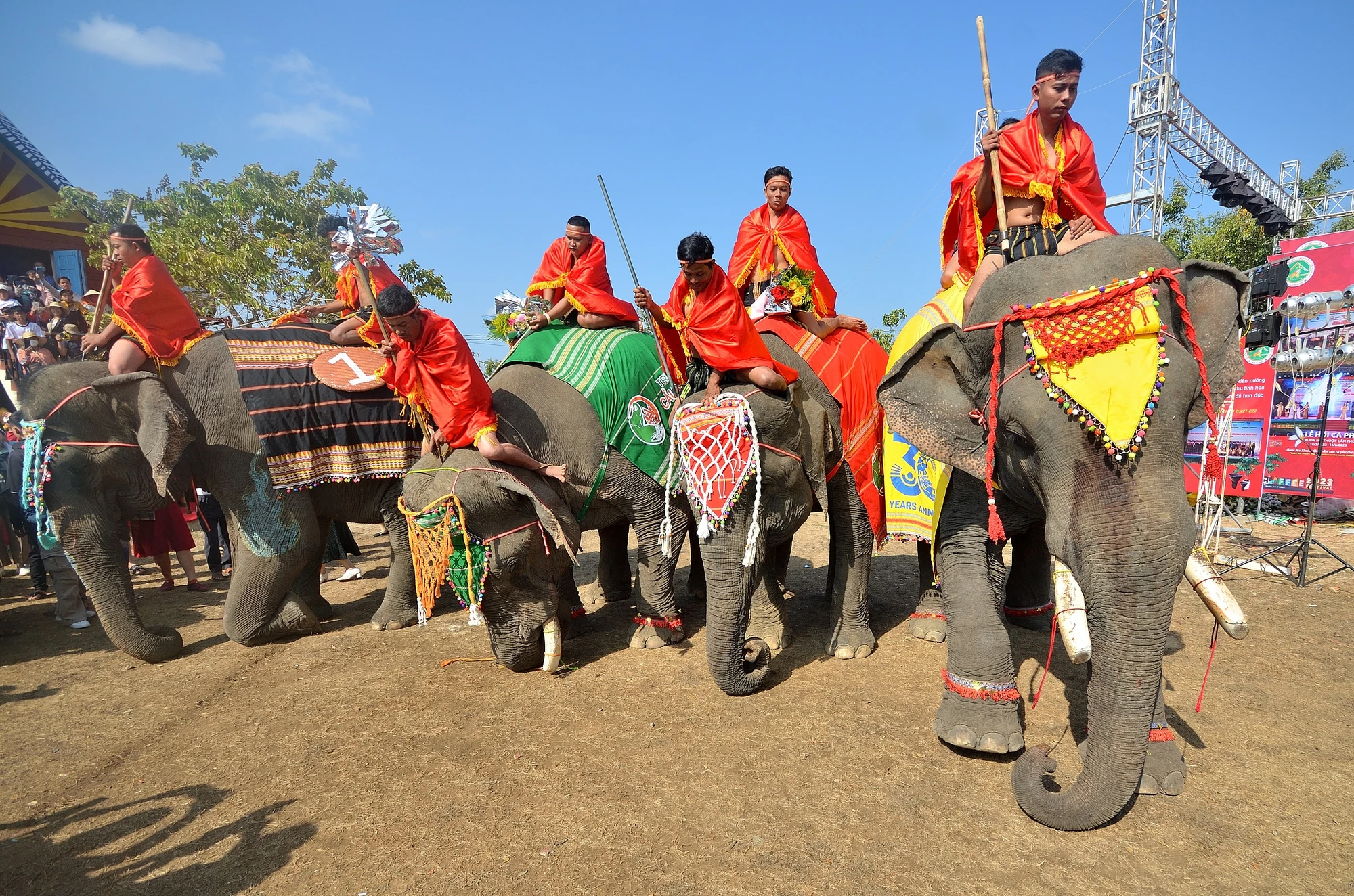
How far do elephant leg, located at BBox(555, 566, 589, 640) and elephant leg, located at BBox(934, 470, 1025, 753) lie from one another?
270 cm

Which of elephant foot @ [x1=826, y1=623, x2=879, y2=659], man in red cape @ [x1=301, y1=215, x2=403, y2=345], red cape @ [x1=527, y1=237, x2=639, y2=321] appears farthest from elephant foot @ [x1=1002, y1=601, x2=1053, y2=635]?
man in red cape @ [x1=301, y1=215, x2=403, y2=345]

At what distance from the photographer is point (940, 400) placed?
3.46 meters

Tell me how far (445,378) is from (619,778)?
8.60 feet

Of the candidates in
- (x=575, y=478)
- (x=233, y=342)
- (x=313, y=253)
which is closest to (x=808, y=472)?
(x=575, y=478)

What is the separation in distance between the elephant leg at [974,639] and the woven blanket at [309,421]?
4.39 meters

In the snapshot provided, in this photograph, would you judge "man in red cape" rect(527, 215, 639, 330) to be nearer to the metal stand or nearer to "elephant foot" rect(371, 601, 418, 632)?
"elephant foot" rect(371, 601, 418, 632)

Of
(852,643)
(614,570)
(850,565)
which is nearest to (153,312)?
(614,570)

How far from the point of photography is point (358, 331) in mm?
5984

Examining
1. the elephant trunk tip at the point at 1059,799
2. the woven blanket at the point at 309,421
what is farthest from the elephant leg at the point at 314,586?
the elephant trunk tip at the point at 1059,799

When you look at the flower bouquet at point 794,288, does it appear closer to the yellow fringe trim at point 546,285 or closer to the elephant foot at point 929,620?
the yellow fringe trim at point 546,285

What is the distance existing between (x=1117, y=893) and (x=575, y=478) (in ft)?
12.3

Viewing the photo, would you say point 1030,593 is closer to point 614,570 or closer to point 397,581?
point 614,570

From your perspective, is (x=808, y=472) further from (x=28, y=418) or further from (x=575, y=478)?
(x=28, y=418)

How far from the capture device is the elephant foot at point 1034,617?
565 centimetres
